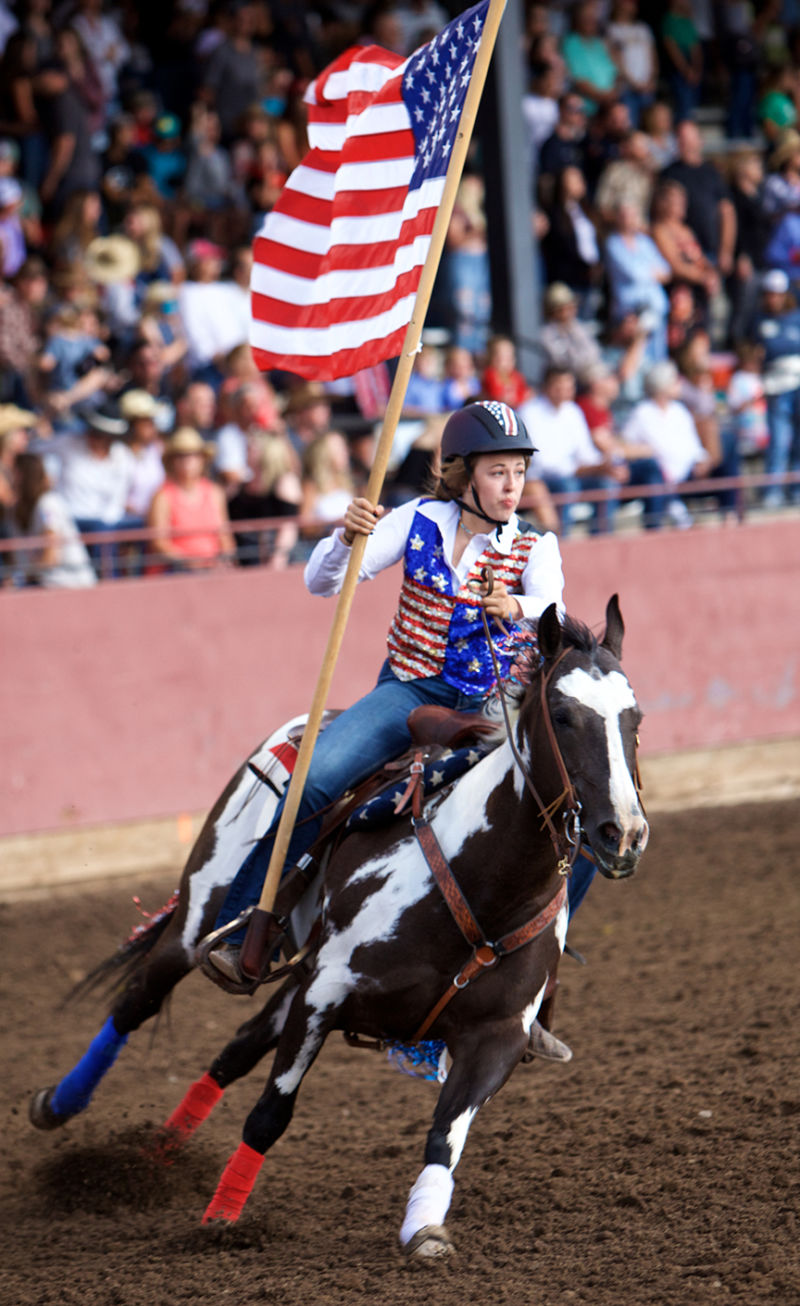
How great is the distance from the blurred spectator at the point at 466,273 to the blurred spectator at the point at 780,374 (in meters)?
2.33

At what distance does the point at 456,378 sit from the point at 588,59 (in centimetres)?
468

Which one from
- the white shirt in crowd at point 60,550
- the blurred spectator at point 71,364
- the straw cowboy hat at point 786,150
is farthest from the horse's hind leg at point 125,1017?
the straw cowboy hat at point 786,150

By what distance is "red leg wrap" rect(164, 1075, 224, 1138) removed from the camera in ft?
16.3

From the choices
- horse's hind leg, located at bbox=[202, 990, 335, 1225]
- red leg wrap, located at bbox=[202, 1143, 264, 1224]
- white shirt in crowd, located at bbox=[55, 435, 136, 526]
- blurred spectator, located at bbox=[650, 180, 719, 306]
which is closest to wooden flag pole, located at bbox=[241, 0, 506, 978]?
horse's hind leg, located at bbox=[202, 990, 335, 1225]

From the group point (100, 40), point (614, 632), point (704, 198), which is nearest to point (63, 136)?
point (100, 40)

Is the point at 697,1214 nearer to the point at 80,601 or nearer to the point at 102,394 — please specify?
the point at 80,601

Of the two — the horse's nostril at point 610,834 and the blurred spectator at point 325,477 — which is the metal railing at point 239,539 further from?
the horse's nostril at point 610,834

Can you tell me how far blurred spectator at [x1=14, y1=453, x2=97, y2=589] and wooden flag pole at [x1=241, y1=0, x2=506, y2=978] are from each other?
→ 4502 millimetres

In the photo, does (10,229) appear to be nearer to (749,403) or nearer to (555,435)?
(555,435)

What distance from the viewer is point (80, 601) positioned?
8.84 metres

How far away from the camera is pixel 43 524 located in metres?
8.88

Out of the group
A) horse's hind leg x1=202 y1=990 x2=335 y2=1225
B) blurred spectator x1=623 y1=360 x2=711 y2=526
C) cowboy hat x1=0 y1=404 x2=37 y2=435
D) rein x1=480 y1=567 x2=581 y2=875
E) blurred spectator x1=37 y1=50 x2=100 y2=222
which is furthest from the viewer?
blurred spectator x1=37 y1=50 x2=100 y2=222

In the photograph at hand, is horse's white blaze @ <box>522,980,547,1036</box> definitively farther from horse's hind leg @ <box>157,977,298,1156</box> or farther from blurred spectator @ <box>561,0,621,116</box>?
blurred spectator @ <box>561,0,621,116</box>

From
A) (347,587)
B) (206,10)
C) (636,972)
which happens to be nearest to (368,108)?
(347,587)
